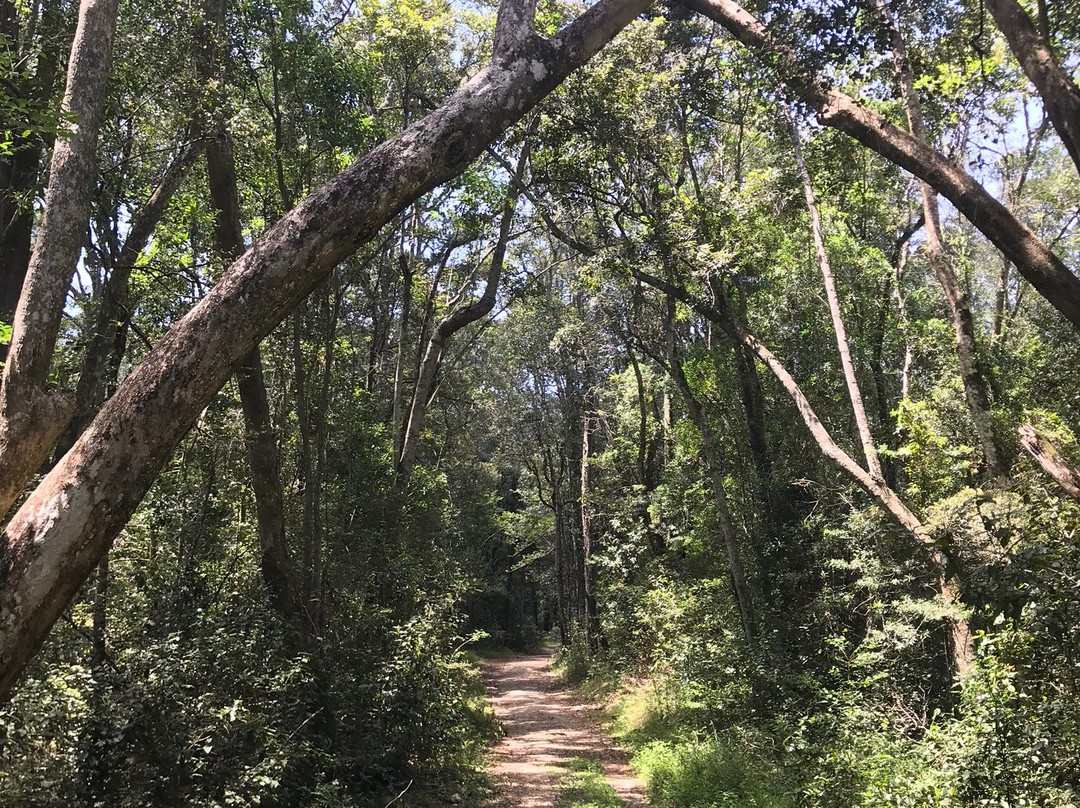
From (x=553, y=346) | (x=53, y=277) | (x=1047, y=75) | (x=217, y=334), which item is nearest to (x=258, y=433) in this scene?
(x=53, y=277)

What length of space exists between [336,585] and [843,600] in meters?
8.43

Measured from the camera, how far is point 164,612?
665 cm

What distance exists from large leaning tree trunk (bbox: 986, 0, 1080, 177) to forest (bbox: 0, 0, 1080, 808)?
0.09ft

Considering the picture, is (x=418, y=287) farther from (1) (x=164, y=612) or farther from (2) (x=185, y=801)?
(2) (x=185, y=801)

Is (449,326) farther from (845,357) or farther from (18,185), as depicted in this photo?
(845,357)

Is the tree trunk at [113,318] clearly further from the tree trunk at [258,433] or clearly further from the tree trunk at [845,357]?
the tree trunk at [845,357]

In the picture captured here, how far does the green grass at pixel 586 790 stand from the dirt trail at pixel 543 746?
130 millimetres

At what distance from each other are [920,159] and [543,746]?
10.9 m

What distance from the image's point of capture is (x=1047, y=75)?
386cm

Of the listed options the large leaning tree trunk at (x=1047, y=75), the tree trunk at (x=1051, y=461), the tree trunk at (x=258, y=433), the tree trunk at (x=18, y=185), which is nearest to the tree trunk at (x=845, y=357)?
the tree trunk at (x=1051, y=461)

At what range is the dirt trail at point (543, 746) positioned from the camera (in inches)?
338

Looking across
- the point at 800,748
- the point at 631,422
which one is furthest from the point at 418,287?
the point at 800,748

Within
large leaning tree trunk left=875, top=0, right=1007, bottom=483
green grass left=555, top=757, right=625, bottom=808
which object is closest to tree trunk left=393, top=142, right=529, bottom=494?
green grass left=555, top=757, right=625, bottom=808

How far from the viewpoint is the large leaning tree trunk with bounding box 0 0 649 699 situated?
2393 millimetres
